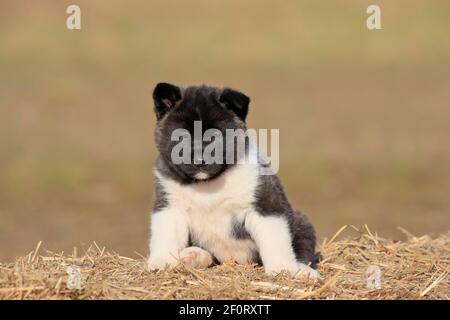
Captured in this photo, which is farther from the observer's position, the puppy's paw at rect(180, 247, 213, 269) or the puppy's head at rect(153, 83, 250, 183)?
the puppy's paw at rect(180, 247, 213, 269)

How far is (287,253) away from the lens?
25.7 feet

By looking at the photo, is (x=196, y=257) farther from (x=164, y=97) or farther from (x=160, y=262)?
(x=164, y=97)

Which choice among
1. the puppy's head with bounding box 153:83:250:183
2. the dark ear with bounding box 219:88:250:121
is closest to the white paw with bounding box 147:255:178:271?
the puppy's head with bounding box 153:83:250:183

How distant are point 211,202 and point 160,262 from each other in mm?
707

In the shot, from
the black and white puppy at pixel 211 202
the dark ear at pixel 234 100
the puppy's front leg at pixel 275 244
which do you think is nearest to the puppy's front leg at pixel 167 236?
the black and white puppy at pixel 211 202

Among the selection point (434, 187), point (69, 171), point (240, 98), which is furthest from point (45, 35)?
point (240, 98)

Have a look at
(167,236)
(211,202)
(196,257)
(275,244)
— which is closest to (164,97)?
(211,202)

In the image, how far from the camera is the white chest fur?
314 inches

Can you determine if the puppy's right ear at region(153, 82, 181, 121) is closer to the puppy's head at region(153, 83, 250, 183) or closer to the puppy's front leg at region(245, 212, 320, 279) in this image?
the puppy's head at region(153, 83, 250, 183)

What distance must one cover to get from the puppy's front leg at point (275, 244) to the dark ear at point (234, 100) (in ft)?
3.15

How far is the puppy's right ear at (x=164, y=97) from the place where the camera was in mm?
7945

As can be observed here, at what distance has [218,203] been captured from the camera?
26.2 feet

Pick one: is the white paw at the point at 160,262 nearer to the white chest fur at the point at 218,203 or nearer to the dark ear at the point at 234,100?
the white chest fur at the point at 218,203

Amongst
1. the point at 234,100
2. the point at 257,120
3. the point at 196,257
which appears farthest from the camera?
the point at 257,120
